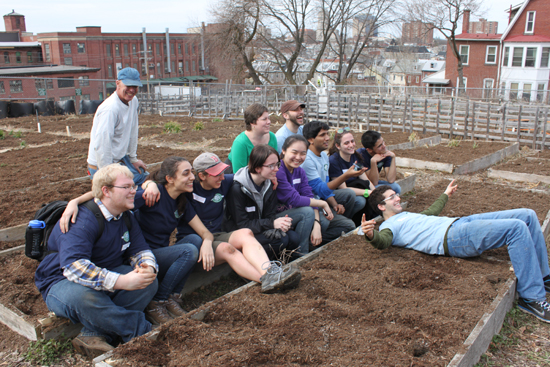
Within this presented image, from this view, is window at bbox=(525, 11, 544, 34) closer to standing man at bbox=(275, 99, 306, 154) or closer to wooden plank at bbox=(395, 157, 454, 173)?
wooden plank at bbox=(395, 157, 454, 173)

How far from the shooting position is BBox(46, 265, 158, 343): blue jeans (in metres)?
2.77

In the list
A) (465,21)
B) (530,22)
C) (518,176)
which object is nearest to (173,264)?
(518,176)

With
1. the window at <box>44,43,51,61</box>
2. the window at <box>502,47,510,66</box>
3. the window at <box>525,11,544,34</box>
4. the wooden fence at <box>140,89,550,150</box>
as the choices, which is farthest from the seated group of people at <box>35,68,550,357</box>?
the window at <box>44,43,51,61</box>

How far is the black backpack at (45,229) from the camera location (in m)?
2.90

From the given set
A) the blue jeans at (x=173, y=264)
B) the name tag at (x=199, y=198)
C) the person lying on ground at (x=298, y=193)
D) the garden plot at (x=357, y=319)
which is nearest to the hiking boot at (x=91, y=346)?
the garden plot at (x=357, y=319)

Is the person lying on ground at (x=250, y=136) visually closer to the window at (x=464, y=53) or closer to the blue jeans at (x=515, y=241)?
the blue jeans at (x=515, y=241)

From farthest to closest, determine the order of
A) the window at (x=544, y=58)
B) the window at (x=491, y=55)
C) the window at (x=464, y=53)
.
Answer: the window at (x=464, y=53)
the window at (x=491, y=55)
the window at (x=544, y=58)

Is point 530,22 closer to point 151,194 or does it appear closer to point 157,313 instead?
point 151,194

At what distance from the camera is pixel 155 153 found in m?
10.5

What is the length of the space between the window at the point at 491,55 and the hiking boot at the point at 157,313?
36.8 metres

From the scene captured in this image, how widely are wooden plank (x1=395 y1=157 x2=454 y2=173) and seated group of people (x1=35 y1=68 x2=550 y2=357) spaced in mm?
4429

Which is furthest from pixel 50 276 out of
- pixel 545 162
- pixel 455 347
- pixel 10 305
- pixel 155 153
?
pixel 545 162

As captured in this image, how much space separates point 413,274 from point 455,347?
3.25ft

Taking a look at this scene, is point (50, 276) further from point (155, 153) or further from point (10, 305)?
point (155, 153)
